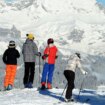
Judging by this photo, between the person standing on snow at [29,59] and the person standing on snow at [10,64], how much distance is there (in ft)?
2.04

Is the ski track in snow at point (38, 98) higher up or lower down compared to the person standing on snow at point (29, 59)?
lower down

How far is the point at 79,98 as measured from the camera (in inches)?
801

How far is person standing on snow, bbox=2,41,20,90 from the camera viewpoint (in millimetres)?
24219

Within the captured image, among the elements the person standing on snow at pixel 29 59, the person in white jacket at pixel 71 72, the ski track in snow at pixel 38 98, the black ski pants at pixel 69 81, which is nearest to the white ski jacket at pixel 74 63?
the person in white jacket at pixel 71 72

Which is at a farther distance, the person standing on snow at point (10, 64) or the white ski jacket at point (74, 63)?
the person standing on snow at point (10, 64)

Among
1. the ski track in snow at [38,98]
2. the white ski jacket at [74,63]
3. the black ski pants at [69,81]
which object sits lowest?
the ski track in snow at [38,98]

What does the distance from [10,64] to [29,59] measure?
111 cm

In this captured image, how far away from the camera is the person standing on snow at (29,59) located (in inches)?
974

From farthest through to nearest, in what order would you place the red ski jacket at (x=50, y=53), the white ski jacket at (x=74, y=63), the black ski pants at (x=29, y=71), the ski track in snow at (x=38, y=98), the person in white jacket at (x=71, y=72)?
1. the black ski pants at (x=29, y=71)
2. the red ski jacket at (x=50, y=53)
3. the white ski jacket at (x=74, y=63)
4. the person in white jacket at (x=71, y=72)
5. the ski track in snow at (x=38, y=98)

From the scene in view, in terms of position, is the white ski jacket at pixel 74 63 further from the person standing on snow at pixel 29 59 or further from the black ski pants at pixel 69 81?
the person standing on snow at pixel 29 59

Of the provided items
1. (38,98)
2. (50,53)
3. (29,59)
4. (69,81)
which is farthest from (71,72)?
(29,59)

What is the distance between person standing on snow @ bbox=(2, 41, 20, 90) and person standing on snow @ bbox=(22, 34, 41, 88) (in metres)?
0.62

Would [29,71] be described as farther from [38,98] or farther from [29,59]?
[38,98]

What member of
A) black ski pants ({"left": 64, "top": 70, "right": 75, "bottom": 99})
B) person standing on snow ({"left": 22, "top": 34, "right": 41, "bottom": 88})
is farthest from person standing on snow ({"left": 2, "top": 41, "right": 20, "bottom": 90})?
black ski pants ({"left": 64, "top": 70, "right": 75, "bottom": 99})
